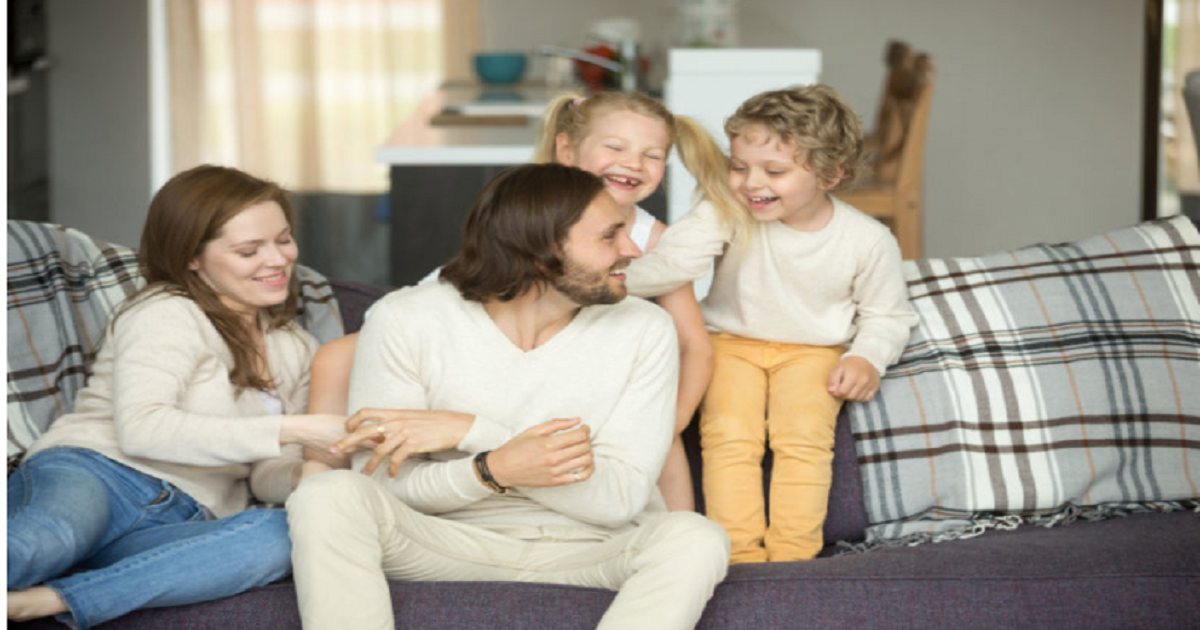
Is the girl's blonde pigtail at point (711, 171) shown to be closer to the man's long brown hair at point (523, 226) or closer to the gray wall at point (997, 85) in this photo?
the man's long brown hair at point (523, 226)

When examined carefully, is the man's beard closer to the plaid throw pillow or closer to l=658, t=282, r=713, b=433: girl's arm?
l=658, t=282, r=713, b=433: girl's arm

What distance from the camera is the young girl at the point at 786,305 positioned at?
6.89 ft

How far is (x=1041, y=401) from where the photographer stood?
2.22 metres

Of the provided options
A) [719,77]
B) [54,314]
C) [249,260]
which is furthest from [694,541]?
[719,77]

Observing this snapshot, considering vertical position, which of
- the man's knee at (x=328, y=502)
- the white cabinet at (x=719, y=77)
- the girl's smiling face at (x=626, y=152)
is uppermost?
the white cabinet at (x=719, y=77)

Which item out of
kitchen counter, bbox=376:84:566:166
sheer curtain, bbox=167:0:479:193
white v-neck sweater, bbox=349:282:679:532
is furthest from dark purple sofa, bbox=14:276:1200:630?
sheer curtain, bbox=167:0:479:193

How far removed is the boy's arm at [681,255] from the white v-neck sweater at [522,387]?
0.22 m

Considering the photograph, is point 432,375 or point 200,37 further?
point 200,37

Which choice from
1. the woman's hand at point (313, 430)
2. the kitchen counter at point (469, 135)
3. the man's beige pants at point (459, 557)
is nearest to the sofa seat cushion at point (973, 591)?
the man's beige pants at point (459, 557)

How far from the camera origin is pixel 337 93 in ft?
18.9

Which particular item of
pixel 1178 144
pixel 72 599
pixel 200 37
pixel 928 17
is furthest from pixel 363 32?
pixel 72 599

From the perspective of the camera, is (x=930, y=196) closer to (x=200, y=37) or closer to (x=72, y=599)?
(x=200, y=37)

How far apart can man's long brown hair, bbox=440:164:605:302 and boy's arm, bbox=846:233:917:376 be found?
1.87 feet

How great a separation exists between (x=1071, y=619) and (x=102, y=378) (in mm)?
1416
